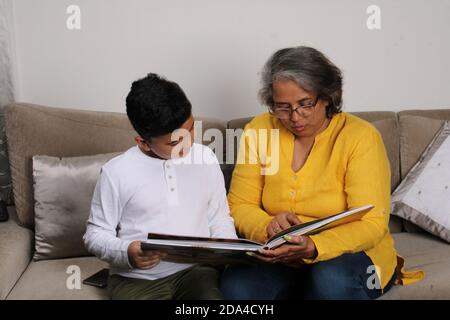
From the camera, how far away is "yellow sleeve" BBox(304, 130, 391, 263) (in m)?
1.55

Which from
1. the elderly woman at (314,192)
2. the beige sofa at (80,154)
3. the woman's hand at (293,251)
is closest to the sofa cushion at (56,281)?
the beige sofa at (80,154)

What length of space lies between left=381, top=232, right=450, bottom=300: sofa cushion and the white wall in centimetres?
71

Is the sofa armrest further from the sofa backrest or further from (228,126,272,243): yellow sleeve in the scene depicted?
(228,126,272,243): yellow sleeve

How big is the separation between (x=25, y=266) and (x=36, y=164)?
0.34 m

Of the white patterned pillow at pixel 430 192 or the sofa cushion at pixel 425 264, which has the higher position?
the white patterned pillow at pixel 430 192

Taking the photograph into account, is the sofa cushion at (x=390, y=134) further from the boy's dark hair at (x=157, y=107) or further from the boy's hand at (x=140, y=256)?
the boy's hand at (x=140, y=256)

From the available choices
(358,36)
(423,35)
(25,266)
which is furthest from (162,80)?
(423,35)

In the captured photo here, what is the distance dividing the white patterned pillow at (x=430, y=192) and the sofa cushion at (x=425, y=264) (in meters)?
0.06

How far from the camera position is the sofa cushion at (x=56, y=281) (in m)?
1.67

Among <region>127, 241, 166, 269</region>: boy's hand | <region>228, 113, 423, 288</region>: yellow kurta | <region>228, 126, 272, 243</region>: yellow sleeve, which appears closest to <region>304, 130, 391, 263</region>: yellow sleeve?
<region>228, 113, 423, 288</region>: yellow kurta

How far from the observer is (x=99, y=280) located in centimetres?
173

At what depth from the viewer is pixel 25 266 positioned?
191 centimetres

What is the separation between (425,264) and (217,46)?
118cm
